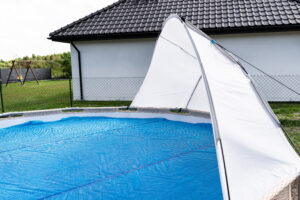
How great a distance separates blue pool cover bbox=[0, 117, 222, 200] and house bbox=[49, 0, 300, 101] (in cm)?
340

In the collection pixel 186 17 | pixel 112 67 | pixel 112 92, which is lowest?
pixel 112 92

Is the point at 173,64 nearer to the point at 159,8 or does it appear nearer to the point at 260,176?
the point at 260,176

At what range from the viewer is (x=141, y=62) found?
9.14 metres

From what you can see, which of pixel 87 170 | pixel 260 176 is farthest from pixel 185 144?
pixel 260 176

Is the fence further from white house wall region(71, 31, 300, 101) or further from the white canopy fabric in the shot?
the white canopy fabric

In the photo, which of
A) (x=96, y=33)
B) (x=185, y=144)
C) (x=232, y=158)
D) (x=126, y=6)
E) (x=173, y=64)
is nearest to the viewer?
(x=232, y=158)

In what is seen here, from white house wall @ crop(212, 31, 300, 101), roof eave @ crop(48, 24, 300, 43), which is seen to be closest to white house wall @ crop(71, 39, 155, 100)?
roof eave @ crop(48, 24, 300, 43)

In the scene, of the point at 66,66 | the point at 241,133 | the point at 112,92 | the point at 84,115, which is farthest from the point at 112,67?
the point at 66,66

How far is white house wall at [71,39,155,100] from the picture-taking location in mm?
9133

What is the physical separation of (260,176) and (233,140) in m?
0.42

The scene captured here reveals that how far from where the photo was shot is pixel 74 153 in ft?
14.6

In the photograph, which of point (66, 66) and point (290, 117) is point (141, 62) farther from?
point (66, 66)

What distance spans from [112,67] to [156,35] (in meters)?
1.94

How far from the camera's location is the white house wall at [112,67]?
9133 millimetres
